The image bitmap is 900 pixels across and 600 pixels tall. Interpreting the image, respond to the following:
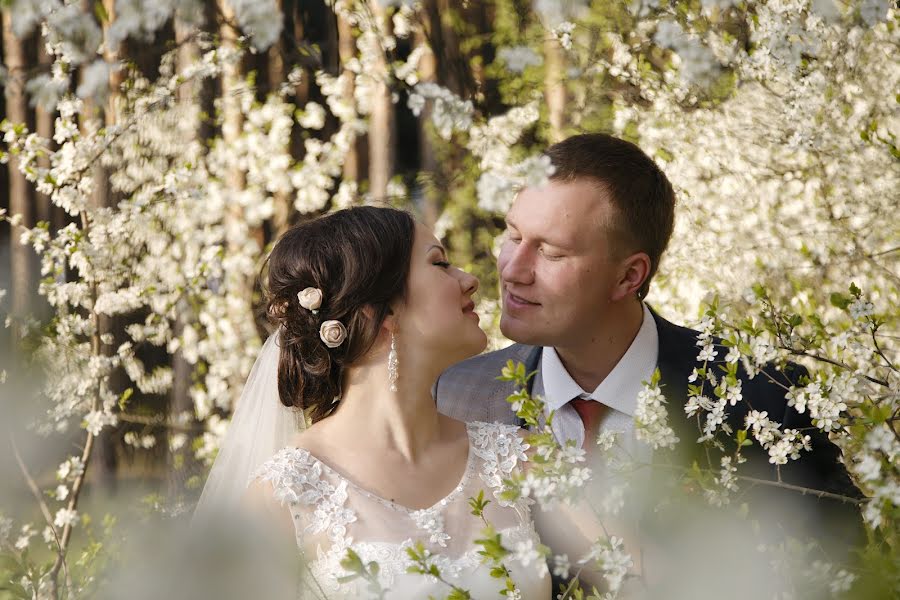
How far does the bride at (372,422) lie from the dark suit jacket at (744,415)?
404mm

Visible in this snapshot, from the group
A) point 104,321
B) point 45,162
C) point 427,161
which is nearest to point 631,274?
point 104,321

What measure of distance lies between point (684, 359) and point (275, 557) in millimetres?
1506

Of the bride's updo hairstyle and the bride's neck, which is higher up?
the bride's updo hairstyle

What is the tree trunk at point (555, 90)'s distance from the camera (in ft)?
13.8

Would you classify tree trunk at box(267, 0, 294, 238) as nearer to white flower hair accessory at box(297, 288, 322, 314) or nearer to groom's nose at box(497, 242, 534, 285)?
groom's nose at box(497, 242, 534, 285)

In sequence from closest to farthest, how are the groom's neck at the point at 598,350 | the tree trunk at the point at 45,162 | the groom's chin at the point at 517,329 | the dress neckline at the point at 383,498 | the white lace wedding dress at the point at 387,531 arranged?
the white lace wedding dress at the point at 387,531, the dress neckline at the point at 383,498, the groom's chin at the point at 517,329, the groom's neck at the point at 598,350, the tree trunk at the point at 45,162

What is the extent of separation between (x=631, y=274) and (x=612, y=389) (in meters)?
0.31

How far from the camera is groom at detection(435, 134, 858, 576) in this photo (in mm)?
2307

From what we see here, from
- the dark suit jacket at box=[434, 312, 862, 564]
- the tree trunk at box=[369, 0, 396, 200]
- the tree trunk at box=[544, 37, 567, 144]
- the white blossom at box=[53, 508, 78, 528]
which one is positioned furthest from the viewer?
the tree trunk at box=[369, 0, 396, 200]

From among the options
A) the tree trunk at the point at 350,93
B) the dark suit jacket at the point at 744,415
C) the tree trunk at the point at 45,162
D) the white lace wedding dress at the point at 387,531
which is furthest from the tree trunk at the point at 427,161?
the white lace wedding dress at the point at 387,531

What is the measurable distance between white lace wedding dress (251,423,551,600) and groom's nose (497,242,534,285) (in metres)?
0.55

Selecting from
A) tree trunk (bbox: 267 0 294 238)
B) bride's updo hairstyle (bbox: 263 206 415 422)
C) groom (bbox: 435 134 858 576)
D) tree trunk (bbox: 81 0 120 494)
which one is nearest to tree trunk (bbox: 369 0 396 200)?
tree trunk (bbox: 267 0 294 238)

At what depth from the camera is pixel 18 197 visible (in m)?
3.58

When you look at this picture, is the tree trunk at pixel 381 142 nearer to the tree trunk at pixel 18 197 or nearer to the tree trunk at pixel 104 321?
the tree trunk at pixel 104 321
